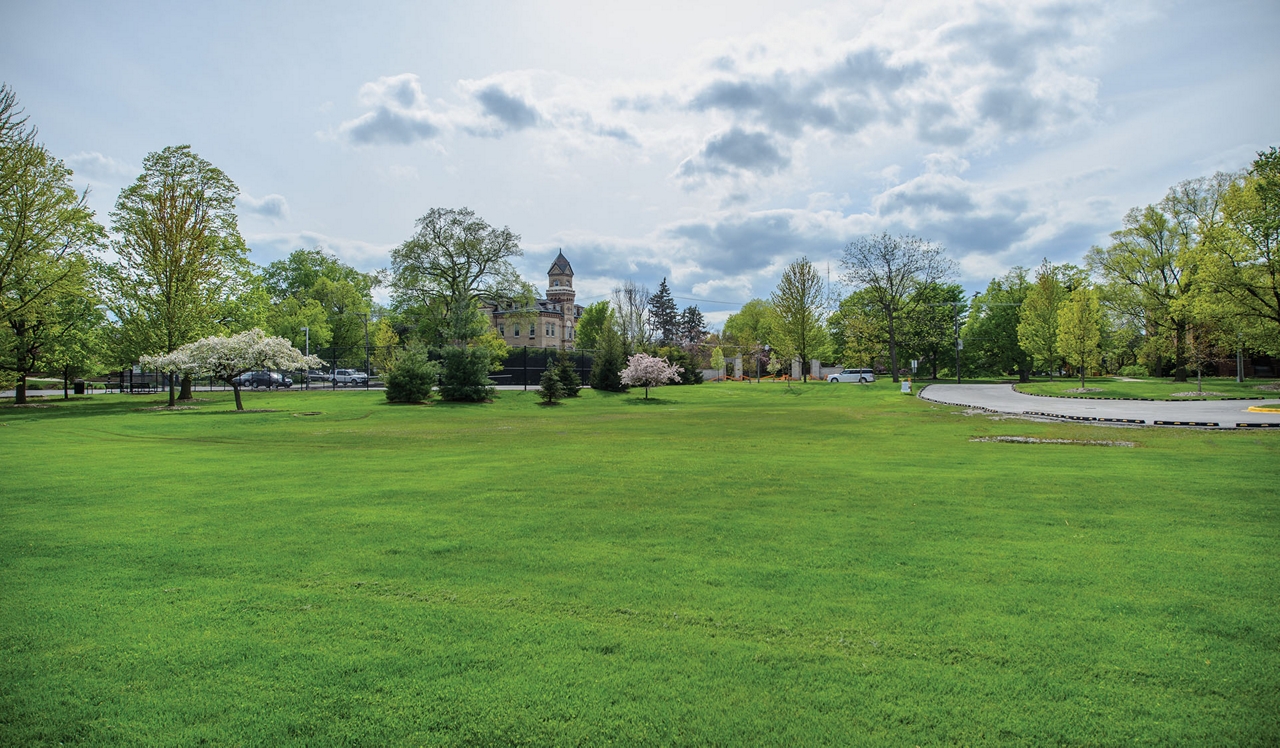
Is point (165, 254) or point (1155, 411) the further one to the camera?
point (165, 254)

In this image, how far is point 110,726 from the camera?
10.2 feet

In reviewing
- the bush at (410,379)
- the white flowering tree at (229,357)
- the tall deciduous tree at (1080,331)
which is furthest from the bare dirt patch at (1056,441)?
the white flowering tree at (229,357)

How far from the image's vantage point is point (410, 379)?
1288 inches

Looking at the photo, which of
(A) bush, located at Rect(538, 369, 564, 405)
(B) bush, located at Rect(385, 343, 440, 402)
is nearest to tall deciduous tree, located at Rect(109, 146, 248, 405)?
(B) bush, located at Rect(385, 343, 440, 402)

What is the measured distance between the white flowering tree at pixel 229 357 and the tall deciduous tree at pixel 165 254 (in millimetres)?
4132

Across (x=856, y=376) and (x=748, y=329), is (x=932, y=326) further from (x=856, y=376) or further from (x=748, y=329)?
(x=748, y=329)

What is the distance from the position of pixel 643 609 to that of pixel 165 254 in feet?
130

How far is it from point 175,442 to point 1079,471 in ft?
69.1

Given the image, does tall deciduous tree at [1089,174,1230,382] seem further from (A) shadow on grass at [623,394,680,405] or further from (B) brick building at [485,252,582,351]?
(B) brick building at [485,252,582,351]

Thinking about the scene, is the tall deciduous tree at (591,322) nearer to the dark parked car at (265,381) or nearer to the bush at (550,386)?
the dark parked car at (265,381)

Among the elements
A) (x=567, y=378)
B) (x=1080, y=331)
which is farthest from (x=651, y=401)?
(x=1080, y=331)

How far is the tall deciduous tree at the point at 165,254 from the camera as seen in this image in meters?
32.8

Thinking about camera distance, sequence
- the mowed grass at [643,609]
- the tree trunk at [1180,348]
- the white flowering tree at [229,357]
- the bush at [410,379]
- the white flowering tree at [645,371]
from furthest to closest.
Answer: the tree trunk at [1180,348]
the white flowering tree at [645,371]
the bush at [410,379]
the white flowering tree at [229,357]
the mowed grass at [643,609]

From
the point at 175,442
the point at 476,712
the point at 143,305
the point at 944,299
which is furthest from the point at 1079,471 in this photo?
the point at 944,299
